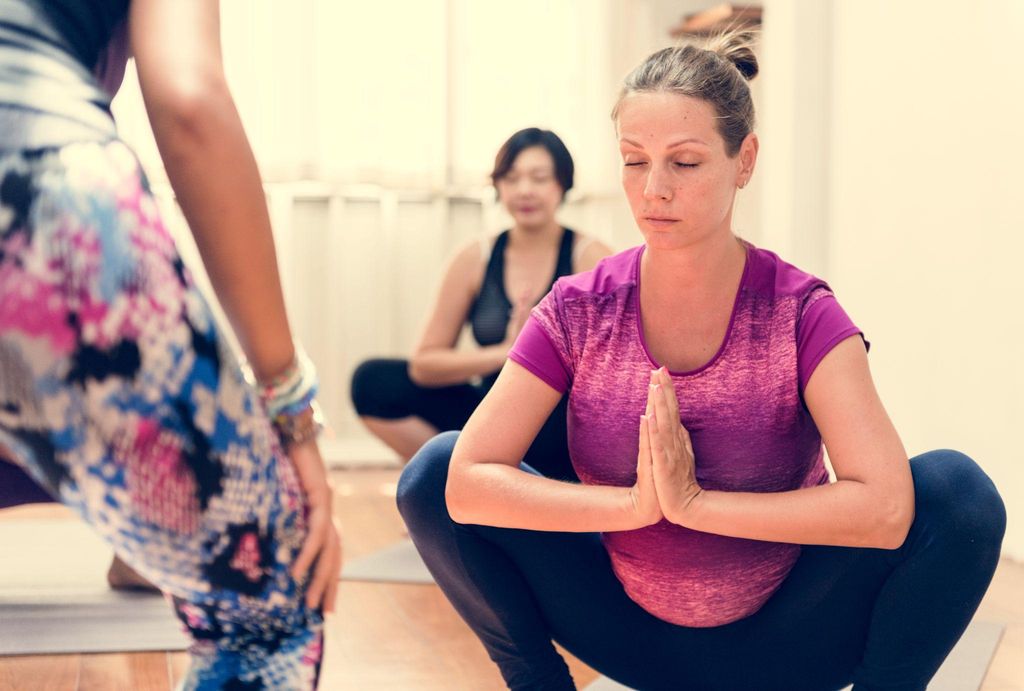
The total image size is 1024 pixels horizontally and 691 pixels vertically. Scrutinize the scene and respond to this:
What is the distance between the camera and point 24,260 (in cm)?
58

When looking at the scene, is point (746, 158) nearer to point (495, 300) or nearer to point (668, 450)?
point (668, 450)

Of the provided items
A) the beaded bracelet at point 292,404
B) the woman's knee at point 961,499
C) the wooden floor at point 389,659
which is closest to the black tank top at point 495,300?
the wooden floor at point 389,659

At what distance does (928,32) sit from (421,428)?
1592 millimetres

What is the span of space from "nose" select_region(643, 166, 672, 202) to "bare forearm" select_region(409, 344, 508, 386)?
140cm

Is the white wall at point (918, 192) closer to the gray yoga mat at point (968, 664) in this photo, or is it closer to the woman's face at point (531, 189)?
the gray yoga mat at point (968, 664)

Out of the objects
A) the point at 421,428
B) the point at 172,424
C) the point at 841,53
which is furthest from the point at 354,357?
the point at 172,424

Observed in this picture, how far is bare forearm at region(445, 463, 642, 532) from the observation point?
4.23ft

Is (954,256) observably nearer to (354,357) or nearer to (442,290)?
(442,290)

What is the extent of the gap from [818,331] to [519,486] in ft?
1.18

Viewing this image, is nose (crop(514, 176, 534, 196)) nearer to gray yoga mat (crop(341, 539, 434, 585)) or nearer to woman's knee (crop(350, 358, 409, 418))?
woman's knee (crop(350, 358, 409, 418))

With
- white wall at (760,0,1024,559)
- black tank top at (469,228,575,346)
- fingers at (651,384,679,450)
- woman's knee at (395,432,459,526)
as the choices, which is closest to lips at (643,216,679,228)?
fingers at (651,384,679,450)

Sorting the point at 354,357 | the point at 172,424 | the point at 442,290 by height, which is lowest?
the point at 354,357

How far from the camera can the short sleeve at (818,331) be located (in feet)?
4.21

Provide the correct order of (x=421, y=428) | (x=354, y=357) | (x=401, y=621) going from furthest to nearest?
(x=354, y=357)
(x=421, y=428)
(x=401, y=621)
